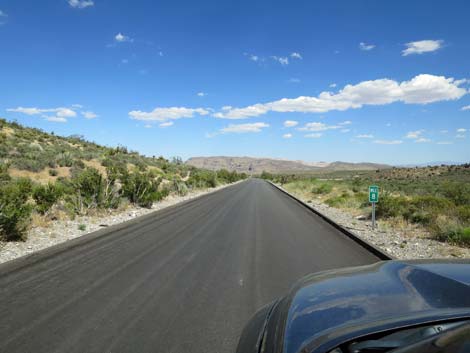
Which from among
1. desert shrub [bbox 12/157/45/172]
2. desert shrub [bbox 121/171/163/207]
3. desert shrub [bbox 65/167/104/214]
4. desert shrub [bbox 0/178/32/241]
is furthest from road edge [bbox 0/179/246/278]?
desert shrub [bbox 12/157/45/172]

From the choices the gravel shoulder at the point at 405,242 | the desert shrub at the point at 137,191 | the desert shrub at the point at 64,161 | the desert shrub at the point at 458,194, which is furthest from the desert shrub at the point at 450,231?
the desert shrub at the point at 64,161

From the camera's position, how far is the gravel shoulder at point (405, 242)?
8375mm

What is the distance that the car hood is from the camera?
1.97m

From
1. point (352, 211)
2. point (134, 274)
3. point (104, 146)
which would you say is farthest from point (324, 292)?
point (104, 146)

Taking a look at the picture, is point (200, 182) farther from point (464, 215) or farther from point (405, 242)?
point (405, 242)

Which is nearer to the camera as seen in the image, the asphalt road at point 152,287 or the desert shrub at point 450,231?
the asphalt road at point 152,287

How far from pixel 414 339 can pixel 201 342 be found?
268 centimetres

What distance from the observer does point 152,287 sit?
227 inches

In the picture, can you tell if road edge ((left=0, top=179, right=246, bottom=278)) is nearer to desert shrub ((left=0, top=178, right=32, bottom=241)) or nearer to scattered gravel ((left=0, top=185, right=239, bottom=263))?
scattered gravel ((left=0, top=185, right=239, bottom=263))

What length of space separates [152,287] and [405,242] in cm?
736

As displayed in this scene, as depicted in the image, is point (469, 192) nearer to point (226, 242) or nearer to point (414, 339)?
point (226, 242)

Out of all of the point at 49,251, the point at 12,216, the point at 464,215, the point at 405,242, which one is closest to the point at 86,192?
the point at 12,216

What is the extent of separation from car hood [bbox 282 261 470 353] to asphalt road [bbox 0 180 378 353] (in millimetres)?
1676

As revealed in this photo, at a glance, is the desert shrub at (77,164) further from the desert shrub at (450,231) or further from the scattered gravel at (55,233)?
the desert shrub at (450,231)
